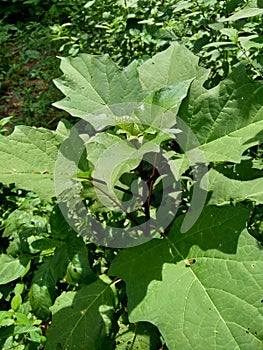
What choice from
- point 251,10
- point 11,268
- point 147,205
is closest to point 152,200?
point 147,205

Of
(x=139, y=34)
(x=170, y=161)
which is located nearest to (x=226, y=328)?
(x=170, y=161)

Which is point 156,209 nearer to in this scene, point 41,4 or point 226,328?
point 226,328

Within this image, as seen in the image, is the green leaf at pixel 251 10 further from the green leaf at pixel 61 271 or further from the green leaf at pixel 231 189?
the green leaf at pixel 61 271

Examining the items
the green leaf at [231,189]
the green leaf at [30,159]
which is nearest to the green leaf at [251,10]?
the green leaf at [231,189]

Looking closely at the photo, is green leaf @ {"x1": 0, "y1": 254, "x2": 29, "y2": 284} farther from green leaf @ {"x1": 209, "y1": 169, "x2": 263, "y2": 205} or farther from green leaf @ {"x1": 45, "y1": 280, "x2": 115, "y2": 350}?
green leaf @ {"x1": 209, "y1": 169, "x2": 263, "y2": 205}

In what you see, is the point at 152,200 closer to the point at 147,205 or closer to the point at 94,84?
the point at 147,205

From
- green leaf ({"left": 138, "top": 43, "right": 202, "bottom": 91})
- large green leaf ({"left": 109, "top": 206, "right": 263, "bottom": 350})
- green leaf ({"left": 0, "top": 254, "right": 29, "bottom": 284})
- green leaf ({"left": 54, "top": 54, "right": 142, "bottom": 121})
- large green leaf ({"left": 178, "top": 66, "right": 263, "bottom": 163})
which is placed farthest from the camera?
green leaf ({"left": 0, "top": 254, "right": 29, "bottom": 284})

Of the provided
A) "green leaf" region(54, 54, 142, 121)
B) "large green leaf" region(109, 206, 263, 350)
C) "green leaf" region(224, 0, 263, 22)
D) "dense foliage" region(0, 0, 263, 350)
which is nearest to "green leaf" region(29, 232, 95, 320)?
"dense foliage" region(0, 0, 263, 350)
